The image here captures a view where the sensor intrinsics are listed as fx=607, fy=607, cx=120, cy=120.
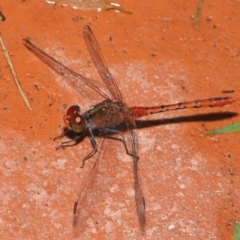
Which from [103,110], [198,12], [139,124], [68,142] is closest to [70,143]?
[68,142]

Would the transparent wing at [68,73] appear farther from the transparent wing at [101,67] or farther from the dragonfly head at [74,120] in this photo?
the dragonfly head at [74,120]

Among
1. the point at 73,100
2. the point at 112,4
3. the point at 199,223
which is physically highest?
the point at 112,4

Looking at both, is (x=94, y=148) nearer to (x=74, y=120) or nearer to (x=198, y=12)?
(x=74, y=120)

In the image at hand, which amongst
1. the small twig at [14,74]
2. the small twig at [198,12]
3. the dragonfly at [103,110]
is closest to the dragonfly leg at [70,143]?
the dragonfly at [103,110]

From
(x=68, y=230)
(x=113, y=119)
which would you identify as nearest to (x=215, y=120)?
(x=113, y=119)

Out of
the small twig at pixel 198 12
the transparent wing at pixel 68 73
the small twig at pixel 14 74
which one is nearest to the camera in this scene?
the small twig at pixel 14 74

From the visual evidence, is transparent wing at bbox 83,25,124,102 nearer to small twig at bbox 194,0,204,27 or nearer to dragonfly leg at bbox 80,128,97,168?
dragonfly leg at bbox 80,128,97,168

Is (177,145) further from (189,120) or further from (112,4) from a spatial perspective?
(112,4)

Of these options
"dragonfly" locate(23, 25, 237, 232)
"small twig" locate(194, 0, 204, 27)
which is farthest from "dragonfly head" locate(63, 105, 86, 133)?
"small twig" locate(194, 0, 204, 27)
